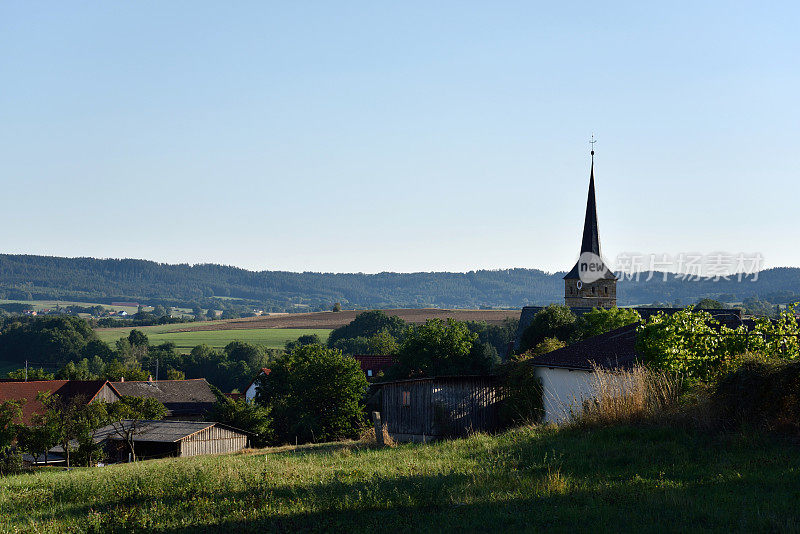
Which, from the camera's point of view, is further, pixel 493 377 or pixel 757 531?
pixel 493 377

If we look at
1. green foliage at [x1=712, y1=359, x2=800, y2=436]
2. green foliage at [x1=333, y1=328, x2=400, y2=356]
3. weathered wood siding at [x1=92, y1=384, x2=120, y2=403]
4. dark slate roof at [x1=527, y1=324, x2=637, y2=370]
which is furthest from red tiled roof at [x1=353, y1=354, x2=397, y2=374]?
green foliage at [x1=712, y1=359, x2=800, y2=436]

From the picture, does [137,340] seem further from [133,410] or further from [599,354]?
[599,354]

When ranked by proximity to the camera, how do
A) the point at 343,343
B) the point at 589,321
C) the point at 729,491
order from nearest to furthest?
the point at 729,491 < the point at 589,321 < the point at 343,343

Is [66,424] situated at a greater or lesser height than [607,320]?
lesser

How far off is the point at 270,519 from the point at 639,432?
6.89 metres

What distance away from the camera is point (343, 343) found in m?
114

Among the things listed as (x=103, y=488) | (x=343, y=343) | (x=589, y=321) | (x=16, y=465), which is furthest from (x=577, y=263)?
(x=103, y=488)

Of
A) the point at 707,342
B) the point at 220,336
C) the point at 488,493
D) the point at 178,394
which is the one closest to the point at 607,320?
the point at 707,342

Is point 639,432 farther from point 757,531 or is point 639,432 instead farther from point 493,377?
point 493,377

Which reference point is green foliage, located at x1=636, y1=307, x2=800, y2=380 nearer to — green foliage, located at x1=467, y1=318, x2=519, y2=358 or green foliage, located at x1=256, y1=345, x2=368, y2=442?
green foliage, located at x1=256, y1=345, x2=368, y2=442

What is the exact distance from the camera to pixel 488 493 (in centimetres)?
945

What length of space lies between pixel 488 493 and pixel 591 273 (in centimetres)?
6890

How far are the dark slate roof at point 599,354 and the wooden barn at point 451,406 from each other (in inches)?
85.0

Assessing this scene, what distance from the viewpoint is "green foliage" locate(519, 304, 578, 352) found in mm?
47719
